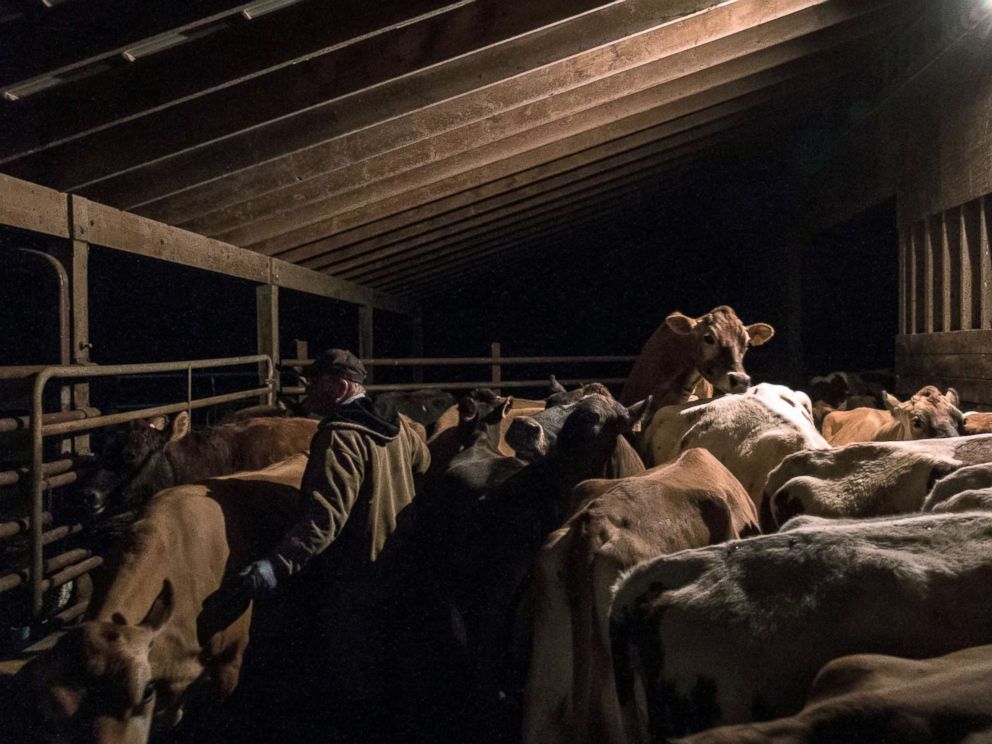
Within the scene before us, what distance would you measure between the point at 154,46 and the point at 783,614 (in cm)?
349

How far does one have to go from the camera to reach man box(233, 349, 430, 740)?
365 centimetres

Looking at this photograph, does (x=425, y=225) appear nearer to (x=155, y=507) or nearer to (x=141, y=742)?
(x=155, y=507)

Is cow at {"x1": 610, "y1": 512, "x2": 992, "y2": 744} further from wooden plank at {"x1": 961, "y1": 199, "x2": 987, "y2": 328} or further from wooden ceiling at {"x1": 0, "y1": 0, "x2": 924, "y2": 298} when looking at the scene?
wooden plank at {"x1": 961, "y1": 199, "x2": 987, "y2": 328}

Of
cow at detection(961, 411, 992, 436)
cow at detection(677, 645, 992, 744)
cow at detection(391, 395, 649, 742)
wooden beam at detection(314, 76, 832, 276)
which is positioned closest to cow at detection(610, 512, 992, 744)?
cow at detection(677, 645, 992, 744)

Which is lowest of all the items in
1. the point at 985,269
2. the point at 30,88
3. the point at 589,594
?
the point at 589,594

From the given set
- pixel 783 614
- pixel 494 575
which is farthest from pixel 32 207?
pixel 783 614

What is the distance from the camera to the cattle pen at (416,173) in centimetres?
354

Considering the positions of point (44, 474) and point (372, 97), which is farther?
point (372, 97)

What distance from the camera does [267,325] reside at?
7.90 meters

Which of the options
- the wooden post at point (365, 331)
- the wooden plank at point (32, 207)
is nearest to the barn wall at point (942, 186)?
the wooden plank at point (32, 207)

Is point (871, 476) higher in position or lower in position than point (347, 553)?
higher

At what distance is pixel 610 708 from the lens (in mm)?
2307

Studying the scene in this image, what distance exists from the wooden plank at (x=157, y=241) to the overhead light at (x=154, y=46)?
1.05 m

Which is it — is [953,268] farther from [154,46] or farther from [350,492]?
[154,46]
